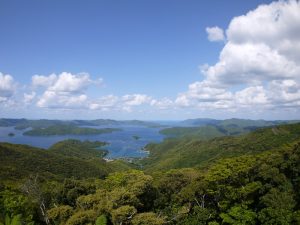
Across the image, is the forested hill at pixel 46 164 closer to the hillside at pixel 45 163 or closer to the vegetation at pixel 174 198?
the hillside at pixel 45 163

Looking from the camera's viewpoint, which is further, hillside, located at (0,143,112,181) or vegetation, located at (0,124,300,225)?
hillside, located at (0,143,112,181)

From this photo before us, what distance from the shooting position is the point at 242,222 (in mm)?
28516

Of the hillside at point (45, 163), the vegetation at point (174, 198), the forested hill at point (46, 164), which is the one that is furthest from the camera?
the hillside at point (45, 163)

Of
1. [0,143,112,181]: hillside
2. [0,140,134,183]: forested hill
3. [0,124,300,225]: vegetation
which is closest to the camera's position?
[0,124,300,225]: vegetation

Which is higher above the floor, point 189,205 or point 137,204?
point 137,204

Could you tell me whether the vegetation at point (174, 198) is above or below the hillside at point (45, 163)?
above

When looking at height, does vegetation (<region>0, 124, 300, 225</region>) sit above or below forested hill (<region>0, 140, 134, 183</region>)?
above

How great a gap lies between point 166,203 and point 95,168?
5779 inches

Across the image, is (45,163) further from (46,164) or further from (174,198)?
(174,198)

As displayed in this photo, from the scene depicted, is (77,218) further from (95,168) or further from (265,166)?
(95,168)

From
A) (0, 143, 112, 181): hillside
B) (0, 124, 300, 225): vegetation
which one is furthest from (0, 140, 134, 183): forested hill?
(0, 124, 300, 225): vegetation

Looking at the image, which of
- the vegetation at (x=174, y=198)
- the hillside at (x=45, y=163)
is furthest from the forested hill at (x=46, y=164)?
the vegetation at (x=174, y=198)

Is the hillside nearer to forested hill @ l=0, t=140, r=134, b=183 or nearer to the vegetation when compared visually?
forested hill @ l=0, t=140, r=134, b=183

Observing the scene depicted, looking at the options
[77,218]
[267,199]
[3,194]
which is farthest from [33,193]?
[267,199]
